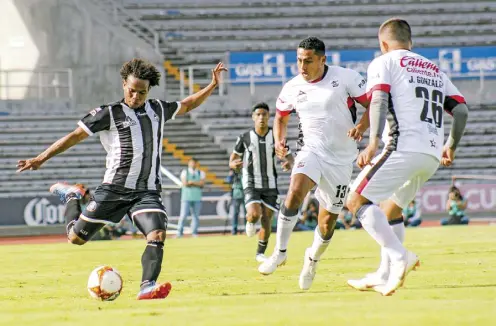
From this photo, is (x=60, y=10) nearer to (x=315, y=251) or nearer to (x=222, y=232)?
(x=222, y=232)

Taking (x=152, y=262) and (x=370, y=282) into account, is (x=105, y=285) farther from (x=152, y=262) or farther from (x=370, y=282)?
(x=370, y=282)

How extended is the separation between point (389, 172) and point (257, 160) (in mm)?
7042

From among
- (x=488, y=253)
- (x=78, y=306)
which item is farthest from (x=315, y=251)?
(x=488, y=253)

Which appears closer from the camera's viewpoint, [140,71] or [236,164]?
[140,71]

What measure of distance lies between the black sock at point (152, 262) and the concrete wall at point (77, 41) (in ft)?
77.3

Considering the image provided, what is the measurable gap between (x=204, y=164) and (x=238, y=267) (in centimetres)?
1777

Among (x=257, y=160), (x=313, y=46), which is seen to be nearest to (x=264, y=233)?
(x=257, y=160)

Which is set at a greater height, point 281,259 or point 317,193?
point 317,193

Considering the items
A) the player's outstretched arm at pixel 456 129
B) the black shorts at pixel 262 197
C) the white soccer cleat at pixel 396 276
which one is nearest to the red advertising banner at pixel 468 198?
the black shorts at pixel 262 197

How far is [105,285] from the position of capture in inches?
350

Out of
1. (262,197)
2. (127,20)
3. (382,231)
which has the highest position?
(127,20)

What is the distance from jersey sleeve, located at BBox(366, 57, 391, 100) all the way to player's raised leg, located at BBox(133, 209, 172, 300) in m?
2.04

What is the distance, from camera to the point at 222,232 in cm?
2659

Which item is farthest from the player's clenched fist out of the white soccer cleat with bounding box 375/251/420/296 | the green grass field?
the white soccer cleat with bounding box 375/251/420/296
